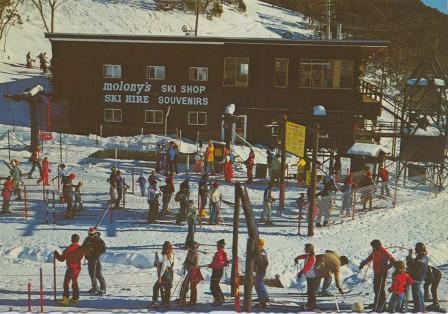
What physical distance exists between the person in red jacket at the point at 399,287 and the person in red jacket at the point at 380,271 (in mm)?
322

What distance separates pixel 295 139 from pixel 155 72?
701cm

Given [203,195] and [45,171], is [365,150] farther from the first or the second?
[45,171]

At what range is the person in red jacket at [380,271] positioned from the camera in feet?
33.8

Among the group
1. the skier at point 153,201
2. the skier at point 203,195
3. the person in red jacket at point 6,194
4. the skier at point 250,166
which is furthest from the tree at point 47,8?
the skier at point 250,166

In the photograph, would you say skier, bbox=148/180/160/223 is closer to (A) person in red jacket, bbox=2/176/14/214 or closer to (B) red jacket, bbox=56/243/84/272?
(A) person in red jacket, bbox=2/176/14/214

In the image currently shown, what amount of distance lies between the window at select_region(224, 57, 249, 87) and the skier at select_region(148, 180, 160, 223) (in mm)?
9072

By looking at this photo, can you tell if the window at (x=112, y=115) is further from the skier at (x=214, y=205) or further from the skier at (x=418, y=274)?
the skier at (x=418, y=274)

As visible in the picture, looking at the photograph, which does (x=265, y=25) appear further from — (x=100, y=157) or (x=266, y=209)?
(x=266, y=209)

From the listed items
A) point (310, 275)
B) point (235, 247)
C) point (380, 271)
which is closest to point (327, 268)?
point (310, 275)

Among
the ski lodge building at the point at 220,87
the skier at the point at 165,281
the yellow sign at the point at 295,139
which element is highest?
the ski lodge building at the point at 220,87

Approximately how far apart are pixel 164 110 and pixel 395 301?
14035 mm

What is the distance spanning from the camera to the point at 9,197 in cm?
1477

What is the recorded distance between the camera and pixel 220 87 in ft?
75.1

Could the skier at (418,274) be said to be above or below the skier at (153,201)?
below
